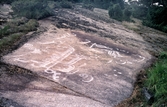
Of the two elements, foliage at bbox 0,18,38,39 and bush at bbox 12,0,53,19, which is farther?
bush at bbox 12,0,53,19

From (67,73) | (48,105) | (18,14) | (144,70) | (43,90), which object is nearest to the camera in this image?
(48,105)

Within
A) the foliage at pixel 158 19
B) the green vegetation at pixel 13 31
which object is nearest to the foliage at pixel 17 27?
the green vegetation at pixel 13 31

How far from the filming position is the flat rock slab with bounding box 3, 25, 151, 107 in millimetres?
7902

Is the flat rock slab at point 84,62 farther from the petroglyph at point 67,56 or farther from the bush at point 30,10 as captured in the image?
the bush at point 30,10

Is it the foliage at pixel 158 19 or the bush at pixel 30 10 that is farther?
the foliage at pixel 158 19

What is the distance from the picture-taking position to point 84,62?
10039 mm

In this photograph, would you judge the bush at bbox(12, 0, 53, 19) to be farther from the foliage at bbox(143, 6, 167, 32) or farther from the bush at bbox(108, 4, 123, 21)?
the foliage at bbox(143, 6, 167, 32)

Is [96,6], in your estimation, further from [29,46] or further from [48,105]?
[48,105]

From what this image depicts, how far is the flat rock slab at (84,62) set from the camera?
7.90 metres

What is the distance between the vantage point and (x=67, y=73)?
8.62 metres

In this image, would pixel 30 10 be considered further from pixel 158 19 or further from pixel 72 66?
pixel 158 19

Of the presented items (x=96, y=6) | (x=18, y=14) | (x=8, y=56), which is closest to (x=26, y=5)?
(x=18, y=14)

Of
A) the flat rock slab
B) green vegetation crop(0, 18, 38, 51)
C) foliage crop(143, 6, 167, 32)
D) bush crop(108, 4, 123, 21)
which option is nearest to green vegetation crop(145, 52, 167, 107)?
the flat rock slab

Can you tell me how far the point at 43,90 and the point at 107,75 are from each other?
10.3 ft
